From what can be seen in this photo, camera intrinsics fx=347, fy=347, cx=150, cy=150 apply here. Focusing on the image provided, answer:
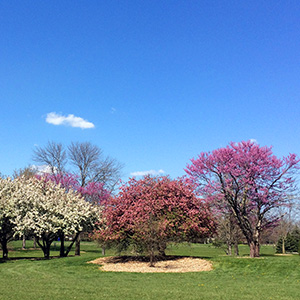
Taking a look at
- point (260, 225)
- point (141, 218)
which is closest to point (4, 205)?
point (141, 218)

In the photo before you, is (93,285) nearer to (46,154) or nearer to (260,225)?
(260,225)

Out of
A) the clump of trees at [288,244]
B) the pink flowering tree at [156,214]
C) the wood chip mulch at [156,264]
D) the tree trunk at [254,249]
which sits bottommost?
the clump of trees at [288,244]

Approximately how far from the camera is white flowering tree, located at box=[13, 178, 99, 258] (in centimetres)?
2688

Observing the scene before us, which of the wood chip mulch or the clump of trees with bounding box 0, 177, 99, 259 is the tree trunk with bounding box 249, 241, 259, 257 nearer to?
the wood chip mulch

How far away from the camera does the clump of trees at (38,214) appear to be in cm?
2680

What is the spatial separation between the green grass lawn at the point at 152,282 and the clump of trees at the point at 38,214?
3.53 meters

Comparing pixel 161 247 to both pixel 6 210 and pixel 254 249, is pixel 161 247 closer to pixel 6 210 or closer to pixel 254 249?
pixel 254 249

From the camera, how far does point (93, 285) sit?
15508 mm

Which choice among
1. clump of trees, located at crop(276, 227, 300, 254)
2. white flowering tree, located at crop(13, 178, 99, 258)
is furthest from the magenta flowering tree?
clump of trees, located at crop(276, 227, 300, 254)

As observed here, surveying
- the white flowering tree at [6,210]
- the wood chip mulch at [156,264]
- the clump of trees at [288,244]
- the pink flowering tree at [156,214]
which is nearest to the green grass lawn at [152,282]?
the wood chip mulch at [156,264]

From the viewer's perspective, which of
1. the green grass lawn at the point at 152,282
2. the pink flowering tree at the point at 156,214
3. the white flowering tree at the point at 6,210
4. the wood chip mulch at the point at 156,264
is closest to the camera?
the green grass lawn at the point at 152,282

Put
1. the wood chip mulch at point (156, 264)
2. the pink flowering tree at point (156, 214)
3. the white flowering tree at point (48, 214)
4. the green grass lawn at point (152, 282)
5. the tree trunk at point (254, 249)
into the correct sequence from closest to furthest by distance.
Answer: the green grass lawn at point (152, 282) < the wood chip mulch at point (156, 264) < the pink flowering tree at point (156, 214) < the white flowering tree at point (48, 214) < the tree trunk at point (254, 249)

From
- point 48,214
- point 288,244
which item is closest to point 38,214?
point 48,214

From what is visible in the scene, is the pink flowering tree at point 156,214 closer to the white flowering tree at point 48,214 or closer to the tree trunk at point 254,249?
the white flowering tree at point 48,214
